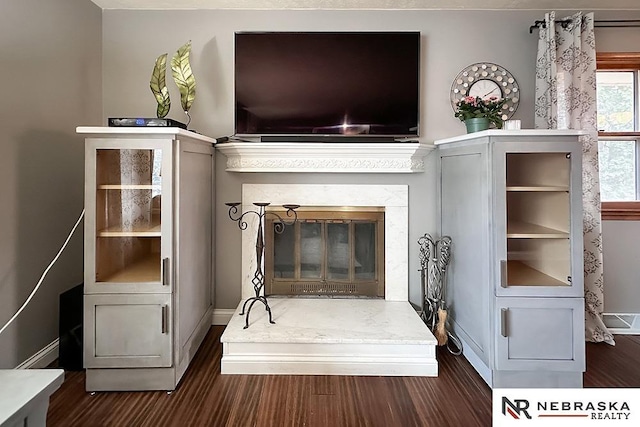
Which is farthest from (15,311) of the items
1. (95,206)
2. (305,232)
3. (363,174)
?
(363,174)

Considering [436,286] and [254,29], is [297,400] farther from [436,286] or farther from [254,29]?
[254,29]

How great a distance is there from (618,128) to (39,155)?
157 inches

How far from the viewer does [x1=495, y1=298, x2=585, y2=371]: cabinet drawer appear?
2.02 m

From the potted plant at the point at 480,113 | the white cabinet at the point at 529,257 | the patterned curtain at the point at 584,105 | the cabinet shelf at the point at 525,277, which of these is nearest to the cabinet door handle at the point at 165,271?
the white cabinet at the point at 529,257

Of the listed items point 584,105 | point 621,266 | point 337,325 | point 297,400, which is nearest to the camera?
point 297,400

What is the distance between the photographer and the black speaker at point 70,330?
2242mm

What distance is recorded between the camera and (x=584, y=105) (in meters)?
2.68

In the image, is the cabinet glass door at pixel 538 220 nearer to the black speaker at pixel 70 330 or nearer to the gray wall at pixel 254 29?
the gray wall at pixel 254 29

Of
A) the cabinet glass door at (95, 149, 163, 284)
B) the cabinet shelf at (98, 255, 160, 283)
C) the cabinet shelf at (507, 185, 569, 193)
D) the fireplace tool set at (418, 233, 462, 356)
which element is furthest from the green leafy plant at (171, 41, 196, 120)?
the cabinet shelf at (507, 185, 569, 193)

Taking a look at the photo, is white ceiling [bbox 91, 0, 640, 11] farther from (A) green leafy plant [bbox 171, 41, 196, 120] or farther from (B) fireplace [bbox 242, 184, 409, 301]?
(B) fireplace [bbox 242, 184, 409, 301]

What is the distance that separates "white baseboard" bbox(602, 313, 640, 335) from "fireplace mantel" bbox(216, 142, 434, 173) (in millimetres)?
1850

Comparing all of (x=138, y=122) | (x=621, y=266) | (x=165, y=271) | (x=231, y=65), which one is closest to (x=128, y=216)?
(x=165, y=271)

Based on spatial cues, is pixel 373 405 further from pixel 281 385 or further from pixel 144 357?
pixel 144 357

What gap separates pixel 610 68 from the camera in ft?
9.71
